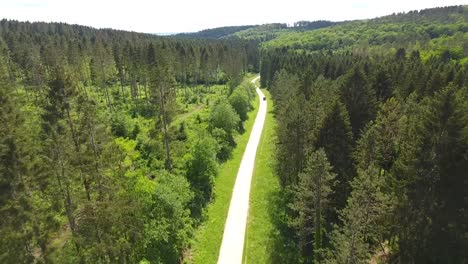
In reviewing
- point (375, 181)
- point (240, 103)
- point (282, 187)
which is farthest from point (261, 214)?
point (240, 103)

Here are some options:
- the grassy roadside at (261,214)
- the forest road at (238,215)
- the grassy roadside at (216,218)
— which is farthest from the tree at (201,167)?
the grassy roadside at (261,214)

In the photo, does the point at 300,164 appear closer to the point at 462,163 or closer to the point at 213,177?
the point at 213,177

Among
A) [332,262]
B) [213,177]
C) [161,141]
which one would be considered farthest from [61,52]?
[332,262]

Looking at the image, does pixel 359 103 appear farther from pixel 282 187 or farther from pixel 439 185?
pixel 439 185

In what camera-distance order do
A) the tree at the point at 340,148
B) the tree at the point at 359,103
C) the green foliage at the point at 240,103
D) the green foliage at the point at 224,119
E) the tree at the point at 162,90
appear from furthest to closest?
1. the green foliage at the point at 240,103
2. the green foliage at the point at 224,119
3. the tree at the point at 162,90
4. the tree at the point at 359,103
5. the tree at the point at 340,148

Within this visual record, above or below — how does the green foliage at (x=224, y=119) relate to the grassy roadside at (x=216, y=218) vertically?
above

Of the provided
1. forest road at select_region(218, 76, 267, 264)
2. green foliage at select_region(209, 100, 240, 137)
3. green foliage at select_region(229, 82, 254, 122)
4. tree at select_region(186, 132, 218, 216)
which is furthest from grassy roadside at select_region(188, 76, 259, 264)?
green foliage at select_region(229, 82, 254, 122)

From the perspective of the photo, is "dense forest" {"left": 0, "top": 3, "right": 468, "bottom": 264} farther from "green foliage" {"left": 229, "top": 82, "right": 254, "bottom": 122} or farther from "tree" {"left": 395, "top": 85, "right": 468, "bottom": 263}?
"green foliage" {"left": 229, "top": 82, "right": 254, "bottom": 122}

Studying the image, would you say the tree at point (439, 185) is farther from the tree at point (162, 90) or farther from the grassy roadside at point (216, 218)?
the tree at point (162, 90)
